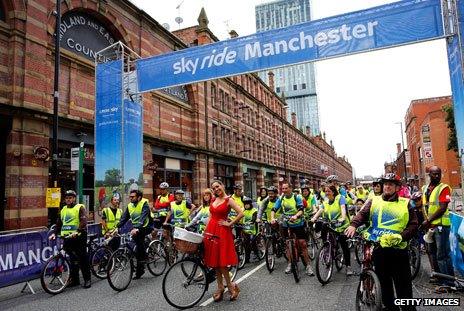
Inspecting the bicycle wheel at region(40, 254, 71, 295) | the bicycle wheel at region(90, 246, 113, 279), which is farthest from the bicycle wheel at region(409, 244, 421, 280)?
the bicycle wheel at region(40, 254, 71, 295)

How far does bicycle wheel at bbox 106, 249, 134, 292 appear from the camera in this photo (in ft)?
22.4

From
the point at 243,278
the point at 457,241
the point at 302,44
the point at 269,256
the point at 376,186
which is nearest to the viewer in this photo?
the point at 457,241

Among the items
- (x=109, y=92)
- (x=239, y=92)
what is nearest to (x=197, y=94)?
(x=239, y=92)

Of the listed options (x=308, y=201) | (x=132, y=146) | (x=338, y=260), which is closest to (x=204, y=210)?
(x=338, y=260)

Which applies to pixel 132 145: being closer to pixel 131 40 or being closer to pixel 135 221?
pixel 135 221

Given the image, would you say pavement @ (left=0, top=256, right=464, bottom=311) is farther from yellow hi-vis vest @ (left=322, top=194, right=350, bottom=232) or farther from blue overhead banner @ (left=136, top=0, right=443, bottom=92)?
blue overhead banner @ (left=136, top=0, right=443, bottom=92)

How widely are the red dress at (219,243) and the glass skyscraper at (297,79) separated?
13672 centimetres

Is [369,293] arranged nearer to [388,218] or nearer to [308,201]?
[388,218]

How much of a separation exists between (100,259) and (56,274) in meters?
1.15

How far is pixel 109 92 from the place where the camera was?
12.9 metres

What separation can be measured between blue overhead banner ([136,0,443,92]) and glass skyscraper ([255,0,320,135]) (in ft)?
428

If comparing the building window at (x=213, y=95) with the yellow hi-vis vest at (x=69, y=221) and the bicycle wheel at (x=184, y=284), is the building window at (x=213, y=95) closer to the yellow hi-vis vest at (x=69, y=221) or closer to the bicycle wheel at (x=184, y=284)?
the yellow hi-vis vest at (x=69, y=221)

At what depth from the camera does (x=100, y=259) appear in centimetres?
815

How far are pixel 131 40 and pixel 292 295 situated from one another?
54.3 ft
